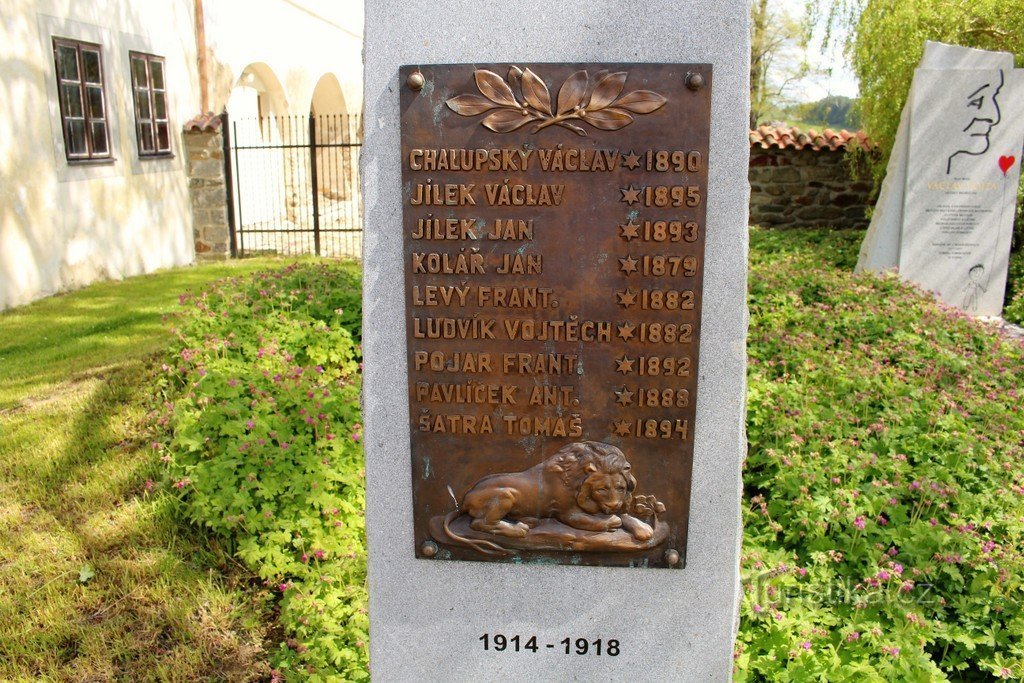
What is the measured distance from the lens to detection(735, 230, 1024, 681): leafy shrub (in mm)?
2699

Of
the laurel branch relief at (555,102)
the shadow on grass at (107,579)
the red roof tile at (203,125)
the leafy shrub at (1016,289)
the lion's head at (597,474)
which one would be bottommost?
the shadow on grass at (107,579)

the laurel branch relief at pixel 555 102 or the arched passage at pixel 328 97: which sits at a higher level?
the arched passage at pixel 328 97

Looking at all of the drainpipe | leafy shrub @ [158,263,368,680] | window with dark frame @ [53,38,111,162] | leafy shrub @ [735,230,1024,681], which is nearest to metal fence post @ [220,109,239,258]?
the drainpipe

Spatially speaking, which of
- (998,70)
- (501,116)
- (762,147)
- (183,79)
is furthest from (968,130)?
(183,79)

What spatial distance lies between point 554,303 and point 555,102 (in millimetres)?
521

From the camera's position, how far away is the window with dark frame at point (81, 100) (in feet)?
27.1

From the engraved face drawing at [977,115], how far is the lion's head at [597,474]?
23.6 ft

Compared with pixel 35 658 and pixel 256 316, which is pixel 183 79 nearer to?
pixel 256 316

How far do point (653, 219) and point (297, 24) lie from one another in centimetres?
1403

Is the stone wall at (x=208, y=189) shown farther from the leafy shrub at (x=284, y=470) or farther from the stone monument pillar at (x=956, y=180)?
the stone monument pillar at (x=956, y=180)

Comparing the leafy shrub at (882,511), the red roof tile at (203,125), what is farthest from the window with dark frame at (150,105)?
the leafy shrub at (882,511)

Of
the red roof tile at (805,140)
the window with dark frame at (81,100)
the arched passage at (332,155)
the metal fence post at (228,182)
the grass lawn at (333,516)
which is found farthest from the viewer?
the arched passage at (332,155)

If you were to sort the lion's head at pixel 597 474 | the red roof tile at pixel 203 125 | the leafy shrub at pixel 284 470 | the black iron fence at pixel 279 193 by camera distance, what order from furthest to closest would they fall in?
the black iron fence at pixel 279 193, the red roof tile at pixel 203 125, the leafy shrub at pixel 284 470, the lion's head at pixel 597 474

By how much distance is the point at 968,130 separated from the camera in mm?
7715
